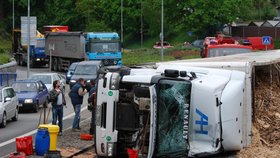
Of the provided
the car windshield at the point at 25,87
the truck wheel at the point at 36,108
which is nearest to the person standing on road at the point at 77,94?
the truck wheel at the point at 36,108

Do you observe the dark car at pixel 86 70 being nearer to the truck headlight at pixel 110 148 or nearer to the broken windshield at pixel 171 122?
the truck headlight at pixel 110 148

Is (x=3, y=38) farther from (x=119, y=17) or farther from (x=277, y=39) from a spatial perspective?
(x=277, y=39)

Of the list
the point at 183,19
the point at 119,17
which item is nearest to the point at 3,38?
the point at 119,17

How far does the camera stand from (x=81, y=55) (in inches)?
2356

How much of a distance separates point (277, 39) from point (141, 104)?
67166mm

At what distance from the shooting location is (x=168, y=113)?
15469 mm

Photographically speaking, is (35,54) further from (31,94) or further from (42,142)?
(42,142)

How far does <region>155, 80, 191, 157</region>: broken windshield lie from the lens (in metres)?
15.4

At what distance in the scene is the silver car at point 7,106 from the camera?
2656cm

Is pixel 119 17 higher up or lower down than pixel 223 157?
higher up

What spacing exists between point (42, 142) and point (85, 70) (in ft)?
82.2

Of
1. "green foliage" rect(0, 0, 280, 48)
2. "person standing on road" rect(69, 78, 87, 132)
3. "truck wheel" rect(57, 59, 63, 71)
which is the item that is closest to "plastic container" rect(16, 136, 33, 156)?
"person standing on road" rect(69, 78, 87, 132)

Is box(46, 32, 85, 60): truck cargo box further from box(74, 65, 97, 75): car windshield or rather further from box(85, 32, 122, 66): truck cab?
box(74, 65, 97, 75): car windshield

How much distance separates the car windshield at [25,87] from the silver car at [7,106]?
574 cm
